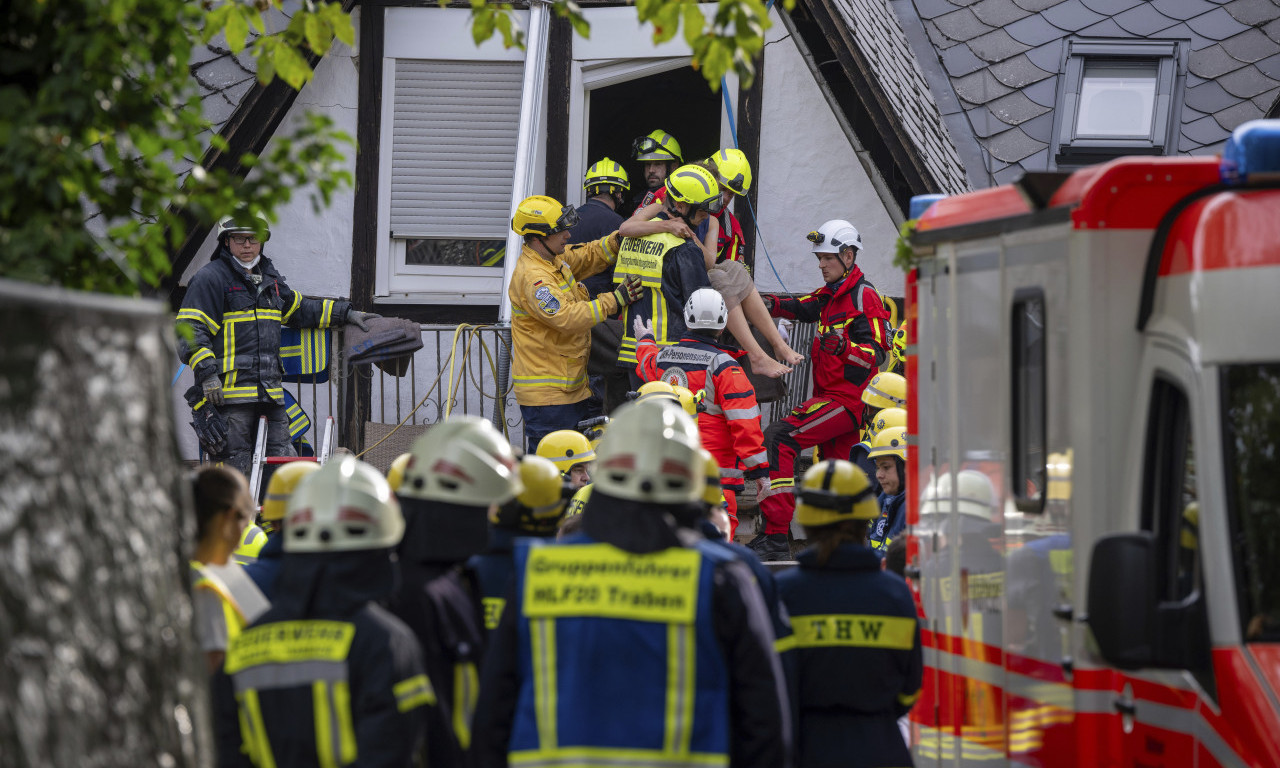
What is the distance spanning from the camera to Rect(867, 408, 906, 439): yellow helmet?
899cm

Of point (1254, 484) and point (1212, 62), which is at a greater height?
point (1212, 62)

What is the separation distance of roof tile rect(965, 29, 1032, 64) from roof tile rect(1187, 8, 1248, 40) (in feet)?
4.93

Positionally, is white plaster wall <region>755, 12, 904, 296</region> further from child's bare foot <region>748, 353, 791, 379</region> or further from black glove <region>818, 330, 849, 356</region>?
child's bare foot <region>748, 353, 791, 379</region>

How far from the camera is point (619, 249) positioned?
11328 mm

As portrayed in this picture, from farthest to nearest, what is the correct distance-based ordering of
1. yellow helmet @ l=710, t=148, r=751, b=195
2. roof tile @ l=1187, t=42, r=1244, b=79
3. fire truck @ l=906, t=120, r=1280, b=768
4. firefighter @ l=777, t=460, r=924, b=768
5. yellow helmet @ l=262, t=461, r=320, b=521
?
roof tile @ l=1187, t=42, r=1244, b=79 → yellow helmet @ l=710, t=148, r=751, b=195 → yellow helmet @ l=262, t=461, r=320, b=521 → firefighter @ l=777, t=460, r=924, b=768 → fire truck @ l=906, t=120, r=1280, b=768

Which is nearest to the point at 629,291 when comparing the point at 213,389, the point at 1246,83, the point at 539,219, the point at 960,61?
the point at 539,219

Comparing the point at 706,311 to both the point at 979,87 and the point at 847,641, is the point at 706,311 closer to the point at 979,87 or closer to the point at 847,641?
the point at 847,641

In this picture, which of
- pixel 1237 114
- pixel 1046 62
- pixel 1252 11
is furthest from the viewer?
pixel 1252 11

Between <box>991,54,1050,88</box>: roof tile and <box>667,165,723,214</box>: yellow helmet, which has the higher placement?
<box>991,54,1050,88</box>: roof tile

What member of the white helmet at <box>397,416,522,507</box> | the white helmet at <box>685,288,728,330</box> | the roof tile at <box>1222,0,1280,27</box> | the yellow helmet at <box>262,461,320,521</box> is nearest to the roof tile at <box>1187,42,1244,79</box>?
the roof tile at <box>1222,0,1280,27</box>

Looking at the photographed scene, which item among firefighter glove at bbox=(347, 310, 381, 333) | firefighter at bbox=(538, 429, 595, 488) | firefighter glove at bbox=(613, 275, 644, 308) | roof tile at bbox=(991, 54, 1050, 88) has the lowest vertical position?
firefighter at bbox=(538, 429, 595, 488)

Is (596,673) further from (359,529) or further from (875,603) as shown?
(875,603)

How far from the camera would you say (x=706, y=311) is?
1000 cm

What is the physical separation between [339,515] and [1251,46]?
1219 centimetres
